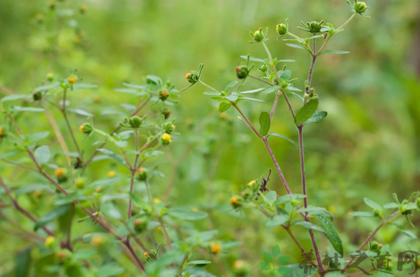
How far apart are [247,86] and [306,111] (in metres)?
0.67

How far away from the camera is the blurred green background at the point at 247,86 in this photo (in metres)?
0.88

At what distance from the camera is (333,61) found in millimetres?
2117

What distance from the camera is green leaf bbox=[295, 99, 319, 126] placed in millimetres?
375

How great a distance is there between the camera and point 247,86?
3.42ft

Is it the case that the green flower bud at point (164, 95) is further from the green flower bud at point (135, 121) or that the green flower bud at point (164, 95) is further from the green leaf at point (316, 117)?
the green leaf at point (316, 117)

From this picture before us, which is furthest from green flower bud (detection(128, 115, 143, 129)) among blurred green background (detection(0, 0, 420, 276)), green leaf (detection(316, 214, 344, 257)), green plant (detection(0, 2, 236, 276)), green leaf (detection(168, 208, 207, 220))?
blurred green background (detection(0, 0, 420, 276))

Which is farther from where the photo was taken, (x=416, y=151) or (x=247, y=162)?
(x=416, y=151)

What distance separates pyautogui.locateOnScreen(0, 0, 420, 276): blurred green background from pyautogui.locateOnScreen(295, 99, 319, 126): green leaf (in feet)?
1.12

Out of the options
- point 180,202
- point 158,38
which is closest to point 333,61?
point 158,38

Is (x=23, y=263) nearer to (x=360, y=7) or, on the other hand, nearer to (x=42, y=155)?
(x=42, y=155)

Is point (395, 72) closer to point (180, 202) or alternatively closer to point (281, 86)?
point (180, 202)

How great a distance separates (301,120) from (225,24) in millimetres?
1723

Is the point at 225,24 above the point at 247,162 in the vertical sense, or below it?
above

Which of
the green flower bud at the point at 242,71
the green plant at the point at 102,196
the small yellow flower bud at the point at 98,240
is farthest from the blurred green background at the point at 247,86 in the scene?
the green flower bud at the point at 242,71
